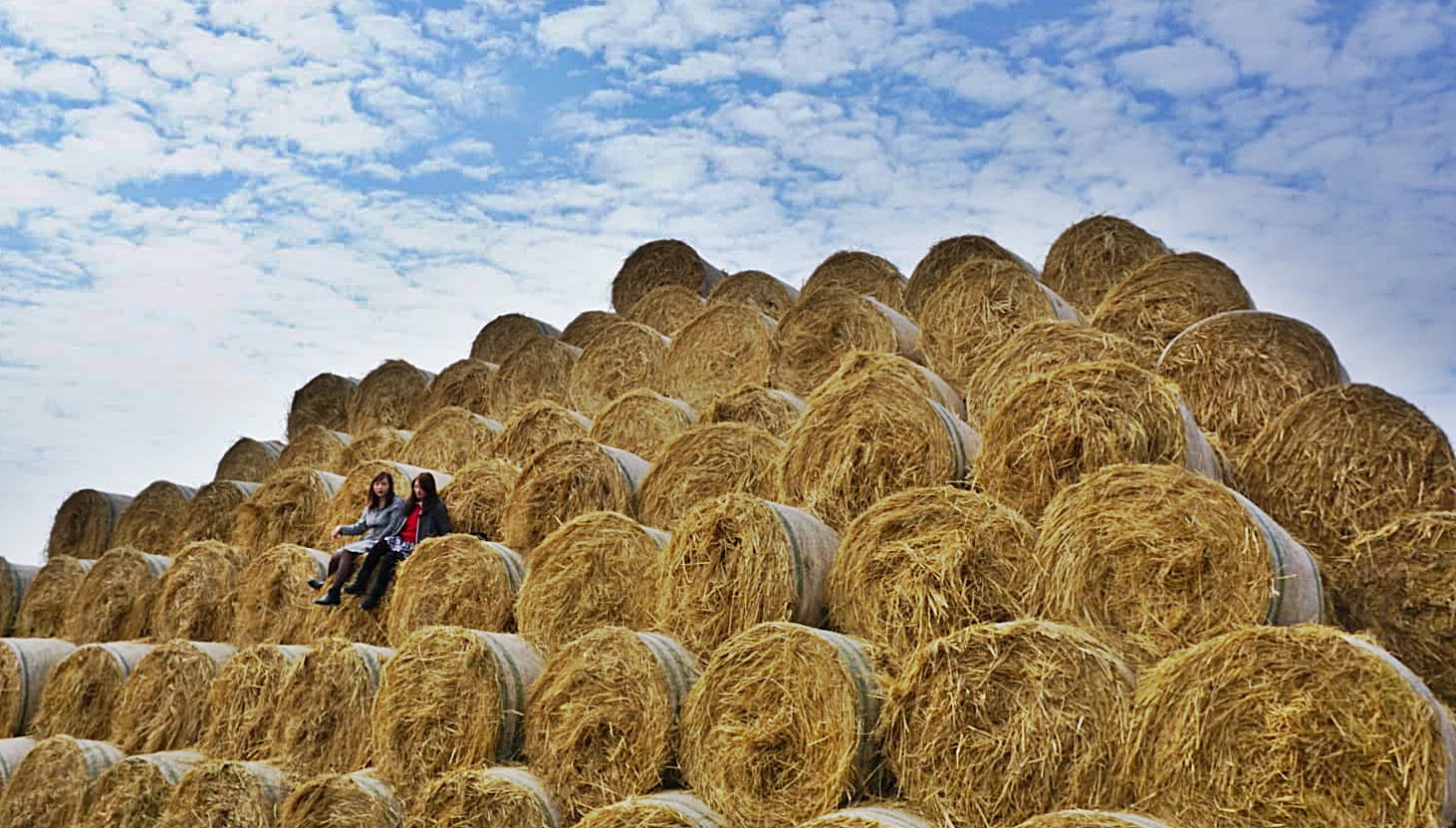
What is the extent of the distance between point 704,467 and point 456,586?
1419 mm

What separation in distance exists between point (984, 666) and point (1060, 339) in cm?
205

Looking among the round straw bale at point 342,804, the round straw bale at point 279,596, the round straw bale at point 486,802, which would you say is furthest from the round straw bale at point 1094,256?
the round straw bale at point 279,596

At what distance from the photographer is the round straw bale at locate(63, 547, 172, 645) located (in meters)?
9.16

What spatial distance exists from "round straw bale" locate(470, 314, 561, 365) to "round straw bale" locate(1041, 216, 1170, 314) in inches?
157

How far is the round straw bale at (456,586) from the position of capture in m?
6.68

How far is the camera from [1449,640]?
15.8ft

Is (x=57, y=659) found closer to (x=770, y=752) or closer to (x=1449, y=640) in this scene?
(x=770, y=752)

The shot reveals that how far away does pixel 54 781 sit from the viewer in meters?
7.68

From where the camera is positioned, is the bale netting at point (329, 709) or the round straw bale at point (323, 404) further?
the round straw bale at point (323, 404)

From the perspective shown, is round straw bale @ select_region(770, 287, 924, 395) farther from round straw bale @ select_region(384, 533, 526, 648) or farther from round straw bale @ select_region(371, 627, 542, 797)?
round straw bale @ select_region(371, 627, 542, 797)

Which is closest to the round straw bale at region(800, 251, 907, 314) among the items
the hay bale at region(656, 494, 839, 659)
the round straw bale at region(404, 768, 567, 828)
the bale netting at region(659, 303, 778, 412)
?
the bale netting at region(659, 303, 778, 412)

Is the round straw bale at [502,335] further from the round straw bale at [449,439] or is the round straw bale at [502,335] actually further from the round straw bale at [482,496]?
the round straw bale at [482,496]

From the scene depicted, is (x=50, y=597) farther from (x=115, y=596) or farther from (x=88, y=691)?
(x=88, y=691)

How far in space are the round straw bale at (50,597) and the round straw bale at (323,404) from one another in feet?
6.21
